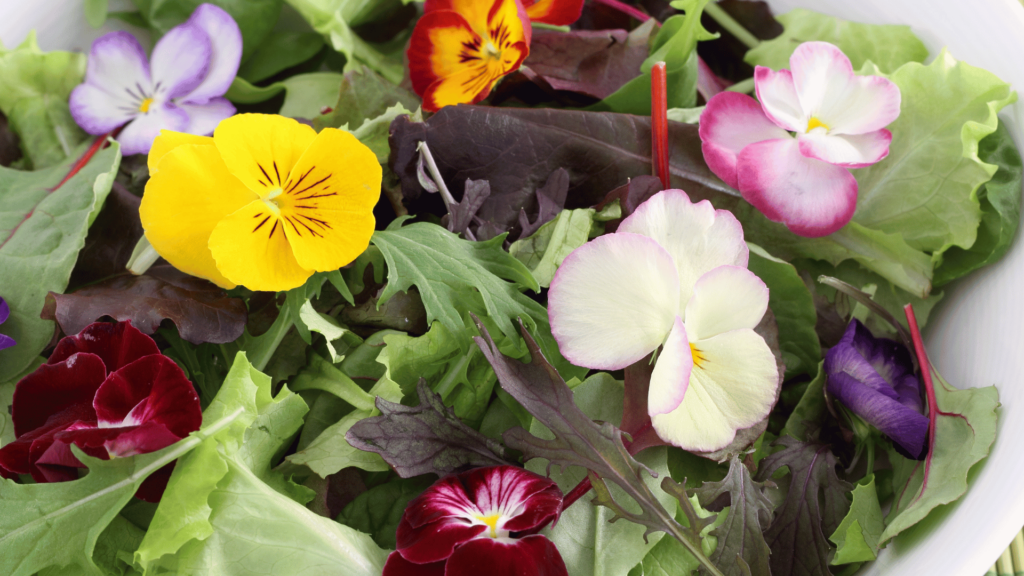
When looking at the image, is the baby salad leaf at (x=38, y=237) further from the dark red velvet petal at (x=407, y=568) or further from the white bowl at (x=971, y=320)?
the dark red velvet petal at (x=407, y=568)

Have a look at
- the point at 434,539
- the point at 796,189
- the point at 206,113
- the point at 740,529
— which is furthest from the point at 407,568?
the point at 206,113

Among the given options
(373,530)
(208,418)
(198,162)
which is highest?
(198,162)

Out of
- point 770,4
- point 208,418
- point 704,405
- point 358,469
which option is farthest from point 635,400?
point 770,4

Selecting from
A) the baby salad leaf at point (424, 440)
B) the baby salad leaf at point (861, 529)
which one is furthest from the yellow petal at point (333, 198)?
the baby salad leaf at point (861, 529)

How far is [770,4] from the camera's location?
873 millimetres

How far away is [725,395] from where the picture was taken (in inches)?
22.0

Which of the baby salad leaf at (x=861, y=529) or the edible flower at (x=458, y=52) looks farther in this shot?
the edible flower at (x=458, y=52)

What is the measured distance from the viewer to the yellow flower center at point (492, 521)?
0.51 meters

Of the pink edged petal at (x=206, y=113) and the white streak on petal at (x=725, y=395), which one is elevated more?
the pink edged petal at (x=206, y=113)

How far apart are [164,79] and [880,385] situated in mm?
859

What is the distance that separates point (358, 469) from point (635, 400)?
0.25m

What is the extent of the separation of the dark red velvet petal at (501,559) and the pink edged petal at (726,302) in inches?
8.2

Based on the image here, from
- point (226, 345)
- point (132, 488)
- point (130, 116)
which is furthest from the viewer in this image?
point (130, 116)

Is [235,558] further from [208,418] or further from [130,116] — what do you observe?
[130,116]
